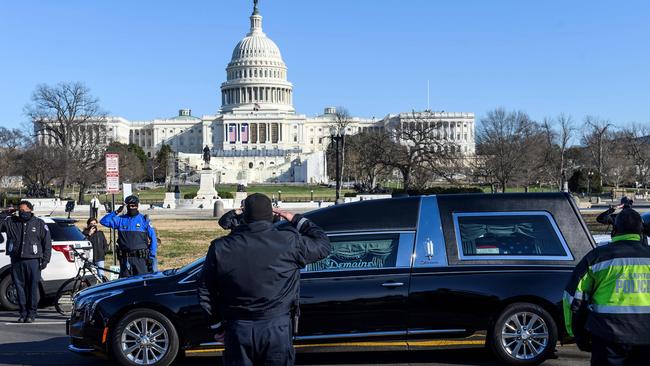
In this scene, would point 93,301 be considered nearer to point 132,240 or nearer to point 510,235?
point 132,240

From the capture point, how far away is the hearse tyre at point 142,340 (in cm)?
789

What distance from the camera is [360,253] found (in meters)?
8.00

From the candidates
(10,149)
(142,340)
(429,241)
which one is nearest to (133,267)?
(142,340)

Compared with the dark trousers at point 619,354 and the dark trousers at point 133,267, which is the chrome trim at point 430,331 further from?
the dark trousers at point 133,267

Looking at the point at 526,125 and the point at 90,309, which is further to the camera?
the point at 526,125

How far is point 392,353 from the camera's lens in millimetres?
8641

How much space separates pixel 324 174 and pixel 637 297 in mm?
122348

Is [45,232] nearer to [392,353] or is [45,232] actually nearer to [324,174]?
[392,353]

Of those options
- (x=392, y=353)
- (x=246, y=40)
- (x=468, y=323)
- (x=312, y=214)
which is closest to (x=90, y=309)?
(x=312, y=214)

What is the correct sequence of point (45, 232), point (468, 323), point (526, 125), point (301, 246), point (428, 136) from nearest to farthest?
point (301, 246) → point (468, 323) → point (45, 232) → point (428, 136) → point (526, 125)

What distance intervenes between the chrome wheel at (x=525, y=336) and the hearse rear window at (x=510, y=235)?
0.66 meters

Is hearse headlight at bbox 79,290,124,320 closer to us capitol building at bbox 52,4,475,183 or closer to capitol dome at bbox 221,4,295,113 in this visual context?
us capitol building at bbox 52,4,475,183

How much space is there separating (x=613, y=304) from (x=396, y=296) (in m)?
2.98

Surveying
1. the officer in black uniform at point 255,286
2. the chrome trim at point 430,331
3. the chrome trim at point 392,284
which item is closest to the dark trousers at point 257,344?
the officer in black uniform at point 255,286
